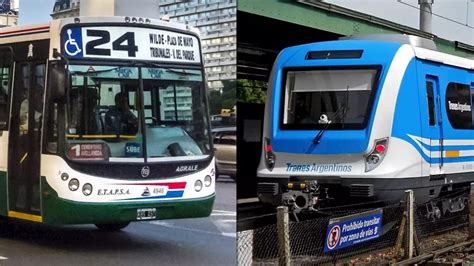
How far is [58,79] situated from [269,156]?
7.89 feet

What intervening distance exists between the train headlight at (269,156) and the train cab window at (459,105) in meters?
2.54

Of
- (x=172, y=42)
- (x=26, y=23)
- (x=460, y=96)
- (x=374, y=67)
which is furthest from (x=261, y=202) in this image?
(x=460, y=96)

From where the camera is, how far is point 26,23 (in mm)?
3570

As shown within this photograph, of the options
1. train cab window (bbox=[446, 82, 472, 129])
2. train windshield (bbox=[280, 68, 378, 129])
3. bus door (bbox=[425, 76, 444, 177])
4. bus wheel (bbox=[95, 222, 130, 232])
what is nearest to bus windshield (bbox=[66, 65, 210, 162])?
bus wheel (bbox=[95, 222, 130, 232])

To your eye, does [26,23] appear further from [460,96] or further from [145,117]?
[460,96]

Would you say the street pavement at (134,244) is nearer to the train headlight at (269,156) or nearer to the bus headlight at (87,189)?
the bus headlight at (87,189)

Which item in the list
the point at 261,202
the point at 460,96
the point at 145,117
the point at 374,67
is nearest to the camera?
the point at 145,117

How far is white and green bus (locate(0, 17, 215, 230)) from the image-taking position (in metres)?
3.52

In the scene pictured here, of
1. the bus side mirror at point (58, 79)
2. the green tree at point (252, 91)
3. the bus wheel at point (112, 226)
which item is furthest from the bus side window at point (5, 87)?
the green tree at point (252, 91)

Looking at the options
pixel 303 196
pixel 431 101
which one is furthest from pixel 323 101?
pixel 431 101

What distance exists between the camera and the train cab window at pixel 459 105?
7.20 metres

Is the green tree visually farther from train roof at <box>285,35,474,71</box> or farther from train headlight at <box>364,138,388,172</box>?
train headlight at <box>364,138,388,172</box>

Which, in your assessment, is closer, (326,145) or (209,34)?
(209,34)

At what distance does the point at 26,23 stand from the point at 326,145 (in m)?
2.80
